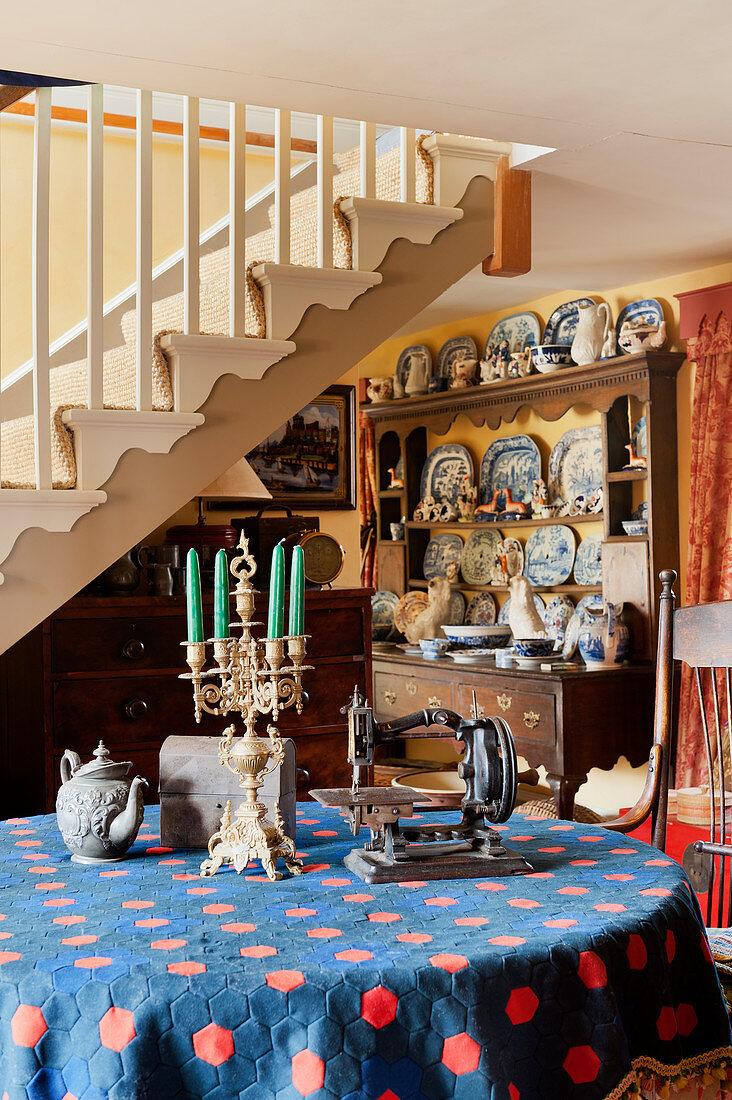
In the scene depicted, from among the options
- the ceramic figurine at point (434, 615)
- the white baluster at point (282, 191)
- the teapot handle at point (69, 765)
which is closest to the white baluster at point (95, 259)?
the white baluster at point (282, 191)

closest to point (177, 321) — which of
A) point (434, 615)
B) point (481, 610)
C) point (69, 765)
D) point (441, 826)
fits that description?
point (69, 765)

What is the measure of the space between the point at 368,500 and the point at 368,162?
3254 mm

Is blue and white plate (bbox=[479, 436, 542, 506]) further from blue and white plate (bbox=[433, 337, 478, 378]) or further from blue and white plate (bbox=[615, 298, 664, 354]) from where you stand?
blue and white plate (bbox=[615, 298, 664, 354])

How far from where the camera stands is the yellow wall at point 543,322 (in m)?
4.36

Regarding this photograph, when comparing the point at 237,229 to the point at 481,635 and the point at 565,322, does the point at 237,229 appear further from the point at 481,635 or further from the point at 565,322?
the point at 481,635

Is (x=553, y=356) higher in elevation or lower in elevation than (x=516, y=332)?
lower

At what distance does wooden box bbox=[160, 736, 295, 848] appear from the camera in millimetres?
1744

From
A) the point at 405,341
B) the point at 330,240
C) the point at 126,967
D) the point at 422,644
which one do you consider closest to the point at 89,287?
the point at 330,240

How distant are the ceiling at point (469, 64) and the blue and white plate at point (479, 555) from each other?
2229mm

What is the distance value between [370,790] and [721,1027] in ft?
1.92

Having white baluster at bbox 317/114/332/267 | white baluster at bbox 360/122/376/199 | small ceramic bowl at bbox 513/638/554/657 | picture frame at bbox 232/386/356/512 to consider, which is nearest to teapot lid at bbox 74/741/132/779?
white baluster at bbox 317/114/332/267

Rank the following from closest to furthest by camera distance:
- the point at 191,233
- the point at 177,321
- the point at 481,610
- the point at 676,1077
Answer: the point at 676,1077 < the point at 191,233 < the point at 177,321 < the point at 481,610

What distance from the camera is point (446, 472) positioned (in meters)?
5.60

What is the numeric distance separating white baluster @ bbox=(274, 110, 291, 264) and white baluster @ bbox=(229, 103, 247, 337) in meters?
0.09
